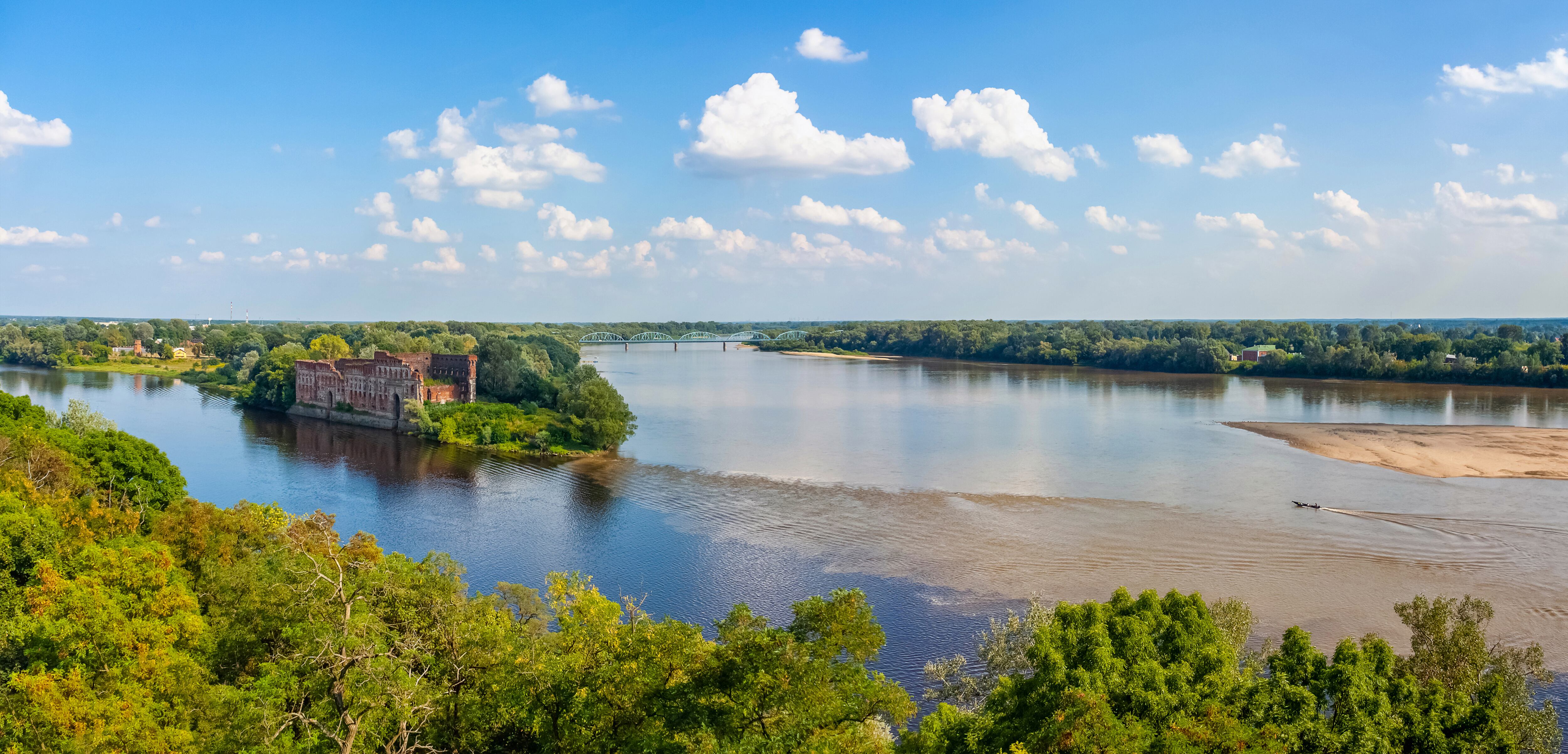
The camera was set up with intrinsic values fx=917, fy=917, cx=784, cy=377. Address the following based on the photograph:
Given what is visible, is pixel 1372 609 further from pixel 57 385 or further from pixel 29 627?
pixel 57 385

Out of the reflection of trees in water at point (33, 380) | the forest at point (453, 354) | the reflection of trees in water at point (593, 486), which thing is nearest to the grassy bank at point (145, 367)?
the forest at point (453, 354)

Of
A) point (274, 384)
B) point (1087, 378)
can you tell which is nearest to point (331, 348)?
point (274, 384)

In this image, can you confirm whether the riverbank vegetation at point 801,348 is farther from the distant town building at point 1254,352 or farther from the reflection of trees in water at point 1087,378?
the distant town building at point 1254,352

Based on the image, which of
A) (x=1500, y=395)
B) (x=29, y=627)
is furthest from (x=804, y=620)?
(x=1500, y=395)

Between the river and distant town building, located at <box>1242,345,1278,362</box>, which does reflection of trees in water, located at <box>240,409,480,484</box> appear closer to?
the river

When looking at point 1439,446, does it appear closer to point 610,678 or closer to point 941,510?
point 941,510

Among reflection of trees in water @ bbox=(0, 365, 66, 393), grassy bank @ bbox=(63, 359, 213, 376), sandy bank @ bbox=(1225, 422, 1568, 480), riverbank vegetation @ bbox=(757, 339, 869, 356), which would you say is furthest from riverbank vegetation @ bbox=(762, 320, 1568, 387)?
reflection of trees in water @ bbox=(0, 365, 66, 393)

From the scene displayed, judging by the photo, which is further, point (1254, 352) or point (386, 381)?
point (1254, 352)
